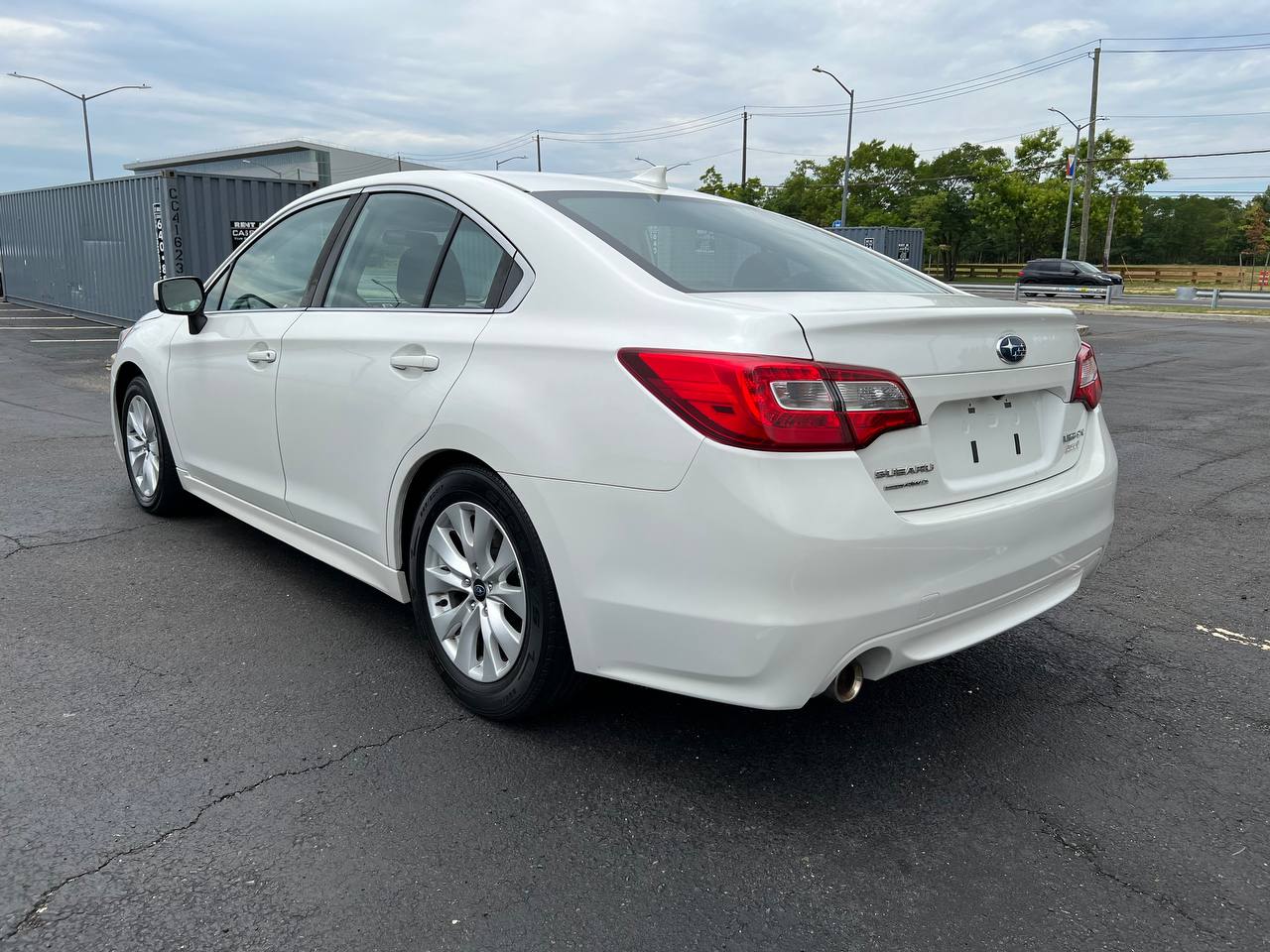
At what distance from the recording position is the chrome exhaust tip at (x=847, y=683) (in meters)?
2.45

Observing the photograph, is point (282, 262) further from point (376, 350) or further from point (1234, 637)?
point (1234, 637)

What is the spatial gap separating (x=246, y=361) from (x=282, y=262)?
456 millimetres

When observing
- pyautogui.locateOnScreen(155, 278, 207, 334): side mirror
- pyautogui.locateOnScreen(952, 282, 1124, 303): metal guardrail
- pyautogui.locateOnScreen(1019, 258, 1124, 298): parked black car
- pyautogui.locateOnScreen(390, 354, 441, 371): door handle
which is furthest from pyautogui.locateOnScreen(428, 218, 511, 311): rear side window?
pyautogui.locateOnScreen(1019, 258, 1124, 298): parked black car

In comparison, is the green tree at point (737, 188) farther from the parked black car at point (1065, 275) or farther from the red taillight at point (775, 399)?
the red taillight at point (775, 399)

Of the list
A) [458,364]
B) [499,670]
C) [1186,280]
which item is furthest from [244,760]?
[1186,280]

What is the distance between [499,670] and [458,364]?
90cm

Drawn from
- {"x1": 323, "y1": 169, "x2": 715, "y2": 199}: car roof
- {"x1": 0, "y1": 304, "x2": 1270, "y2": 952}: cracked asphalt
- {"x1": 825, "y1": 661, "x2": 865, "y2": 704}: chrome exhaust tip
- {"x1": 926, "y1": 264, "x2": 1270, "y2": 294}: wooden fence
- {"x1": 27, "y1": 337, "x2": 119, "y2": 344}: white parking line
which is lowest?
{"x1": 0, "y1": 304, "x2": 1270, "y2": 952}: cracked asphalt

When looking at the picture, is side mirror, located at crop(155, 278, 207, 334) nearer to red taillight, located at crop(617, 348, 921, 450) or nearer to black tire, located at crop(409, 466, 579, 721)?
black tire, located at crop(409, 466, 579, 721)

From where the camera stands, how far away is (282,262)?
410 cm

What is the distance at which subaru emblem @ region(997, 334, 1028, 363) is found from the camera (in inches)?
106

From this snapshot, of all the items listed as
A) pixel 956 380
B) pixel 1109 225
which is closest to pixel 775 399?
pixel 956 380

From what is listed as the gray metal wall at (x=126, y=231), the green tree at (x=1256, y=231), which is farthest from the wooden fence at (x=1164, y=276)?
the gray metal wall at (x=126, y=231)

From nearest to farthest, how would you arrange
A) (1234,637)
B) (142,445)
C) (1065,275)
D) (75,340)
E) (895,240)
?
(1234,637) → (142,445) → (75,340) → (895,240) → (1065,275)

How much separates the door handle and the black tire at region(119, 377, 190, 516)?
7.42 ft
